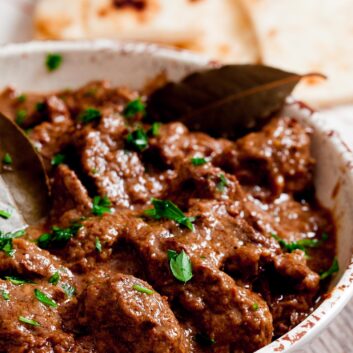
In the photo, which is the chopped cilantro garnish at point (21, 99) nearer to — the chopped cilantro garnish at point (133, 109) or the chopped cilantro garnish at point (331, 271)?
the chopped cilantro garnish at point (133, 109)

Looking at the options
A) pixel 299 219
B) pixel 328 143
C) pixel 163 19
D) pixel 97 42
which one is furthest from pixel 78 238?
pixel 163 19

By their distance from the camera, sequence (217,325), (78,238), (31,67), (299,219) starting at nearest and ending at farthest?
(217,325) < (78,238) < (299,219) < (31,67)

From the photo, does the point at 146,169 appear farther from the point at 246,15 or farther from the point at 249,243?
the point at 246,15

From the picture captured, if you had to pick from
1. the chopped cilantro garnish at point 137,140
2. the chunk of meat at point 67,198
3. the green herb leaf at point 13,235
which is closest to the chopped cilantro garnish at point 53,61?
the chopped cilantro garnish at point 137,140

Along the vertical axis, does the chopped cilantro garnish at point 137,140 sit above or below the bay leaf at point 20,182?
above

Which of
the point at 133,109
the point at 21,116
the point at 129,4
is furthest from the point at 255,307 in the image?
the point at 129,4

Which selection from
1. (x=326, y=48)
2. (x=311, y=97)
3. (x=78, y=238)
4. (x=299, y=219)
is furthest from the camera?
(x=326, y=48)
